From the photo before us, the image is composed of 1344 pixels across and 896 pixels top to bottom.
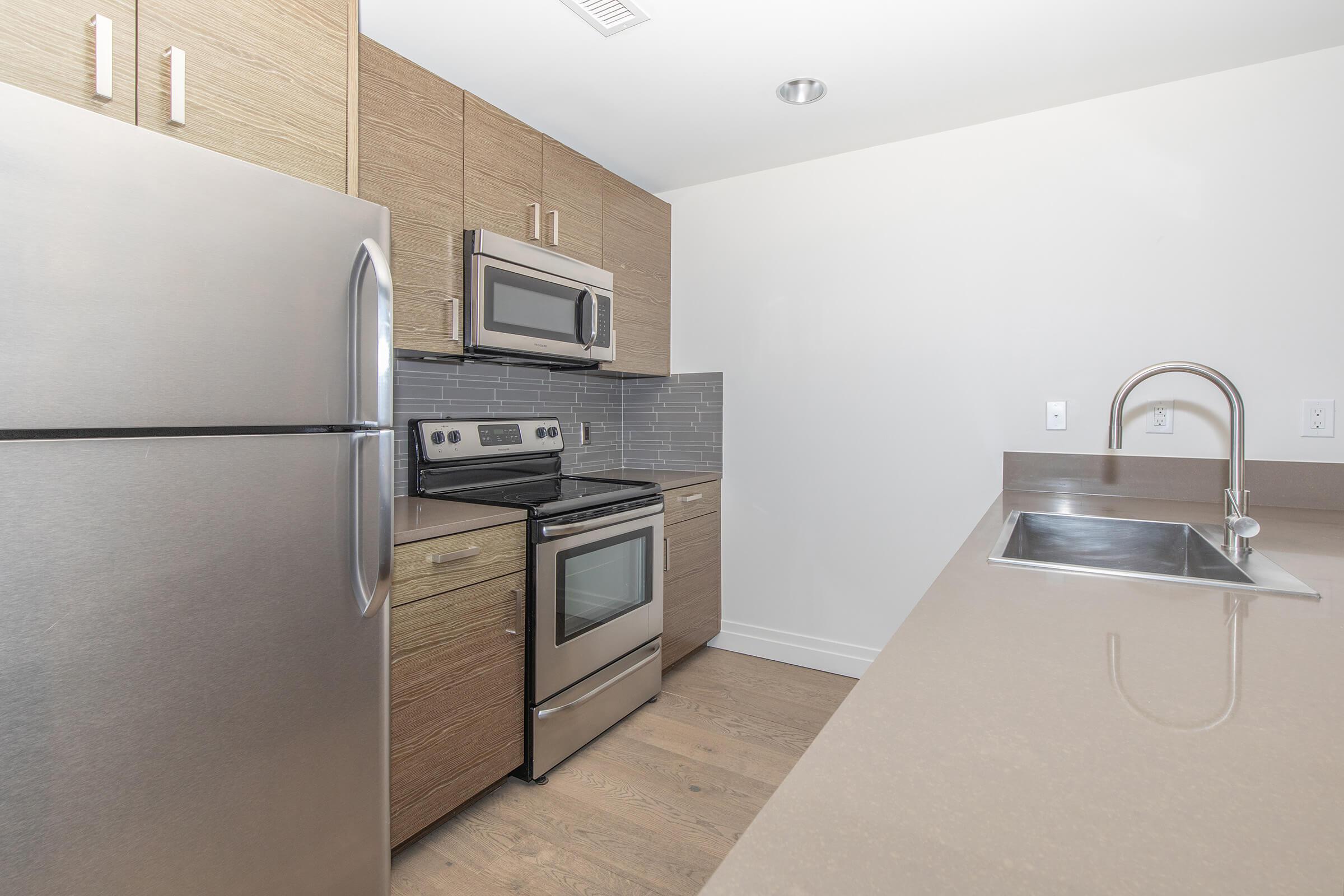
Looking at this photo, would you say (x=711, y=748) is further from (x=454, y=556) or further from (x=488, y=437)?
(x=488, y=437)

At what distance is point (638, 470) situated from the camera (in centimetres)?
333

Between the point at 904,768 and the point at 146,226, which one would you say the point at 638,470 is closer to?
Result: the point at 146,226

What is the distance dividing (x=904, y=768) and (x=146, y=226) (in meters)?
1.27

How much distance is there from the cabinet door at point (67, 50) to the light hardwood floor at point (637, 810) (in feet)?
5.84

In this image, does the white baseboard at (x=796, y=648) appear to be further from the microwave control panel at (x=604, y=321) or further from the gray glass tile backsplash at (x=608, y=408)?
the microwave control panel at (x=604, y=321)

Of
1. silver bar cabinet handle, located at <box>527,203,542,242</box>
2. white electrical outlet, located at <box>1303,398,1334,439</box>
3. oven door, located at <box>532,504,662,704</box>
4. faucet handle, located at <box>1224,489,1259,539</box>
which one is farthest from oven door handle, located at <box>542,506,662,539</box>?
white electrical outlet, located at <box>1303,398,1334,439</box>

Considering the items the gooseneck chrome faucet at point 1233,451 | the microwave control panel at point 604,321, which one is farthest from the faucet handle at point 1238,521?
the microwave control panel at point 604,321

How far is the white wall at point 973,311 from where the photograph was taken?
209cm

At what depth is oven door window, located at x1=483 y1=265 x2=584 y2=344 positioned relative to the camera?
2.12 meters

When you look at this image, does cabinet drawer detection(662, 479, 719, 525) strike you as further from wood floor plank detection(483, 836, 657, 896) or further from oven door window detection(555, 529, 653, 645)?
wood floor plank detection(483, 836, 657, 896)

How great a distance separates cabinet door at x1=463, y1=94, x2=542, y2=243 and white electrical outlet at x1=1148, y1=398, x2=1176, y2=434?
225cm

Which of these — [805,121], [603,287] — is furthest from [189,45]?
[805,121]

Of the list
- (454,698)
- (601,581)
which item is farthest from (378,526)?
(601,581)

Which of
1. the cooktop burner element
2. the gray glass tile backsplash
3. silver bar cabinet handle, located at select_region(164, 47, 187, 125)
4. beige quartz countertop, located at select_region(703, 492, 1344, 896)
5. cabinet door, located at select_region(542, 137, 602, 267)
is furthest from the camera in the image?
the gray glass tile backsplash
